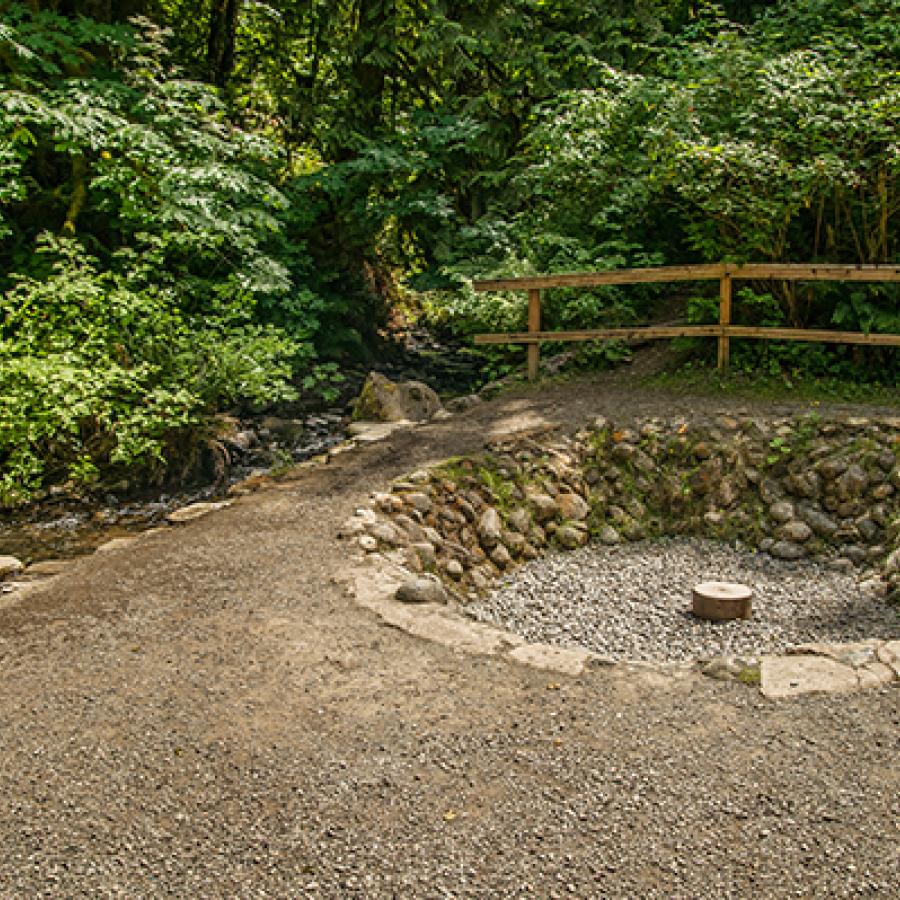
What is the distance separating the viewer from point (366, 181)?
11.4 metres

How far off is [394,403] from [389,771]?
20.4 feet

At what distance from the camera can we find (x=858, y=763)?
2812mm

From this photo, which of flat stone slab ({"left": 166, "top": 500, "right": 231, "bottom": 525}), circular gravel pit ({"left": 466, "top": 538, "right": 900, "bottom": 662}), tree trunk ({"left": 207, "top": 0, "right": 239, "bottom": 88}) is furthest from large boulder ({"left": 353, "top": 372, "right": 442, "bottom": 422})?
tree trunk ({"left": 207, "top": 0, "right": 239, "bottom": 88})

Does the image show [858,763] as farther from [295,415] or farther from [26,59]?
[26,59]

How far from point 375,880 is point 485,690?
43.3 inches

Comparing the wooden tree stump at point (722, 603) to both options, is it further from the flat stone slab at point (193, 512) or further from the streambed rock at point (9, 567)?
the streambed rock at point (9, 567)

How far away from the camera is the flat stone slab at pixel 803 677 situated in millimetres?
3319

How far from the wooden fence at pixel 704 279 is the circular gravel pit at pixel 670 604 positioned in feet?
7.37

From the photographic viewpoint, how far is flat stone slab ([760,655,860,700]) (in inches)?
131

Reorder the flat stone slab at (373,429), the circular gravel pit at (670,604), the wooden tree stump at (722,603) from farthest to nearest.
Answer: the flat stone slab at (373,429) → the wooden tree stump at (722,603) → the circular gravel pit at (670,604)

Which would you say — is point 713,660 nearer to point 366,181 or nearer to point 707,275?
point 707,275

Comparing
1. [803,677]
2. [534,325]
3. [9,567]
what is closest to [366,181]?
[534,325]

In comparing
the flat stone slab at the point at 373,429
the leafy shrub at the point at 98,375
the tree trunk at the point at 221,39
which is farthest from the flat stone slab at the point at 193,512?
the tree trunk at the point at 221,39

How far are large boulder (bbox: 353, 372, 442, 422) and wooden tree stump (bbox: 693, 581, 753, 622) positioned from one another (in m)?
4.20
